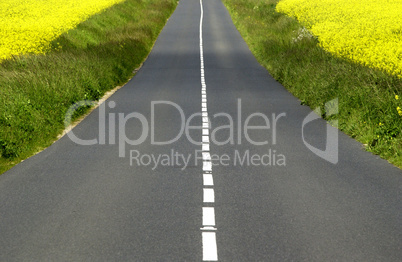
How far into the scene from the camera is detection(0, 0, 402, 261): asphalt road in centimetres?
599

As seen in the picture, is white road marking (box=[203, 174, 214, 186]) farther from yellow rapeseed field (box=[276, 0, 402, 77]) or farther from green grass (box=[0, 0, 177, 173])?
yellow rapeseed field (box=[276, 0, 402, 77])

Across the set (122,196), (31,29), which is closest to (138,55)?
(31,29)

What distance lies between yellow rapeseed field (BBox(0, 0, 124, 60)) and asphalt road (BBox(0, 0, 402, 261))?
32.3ft

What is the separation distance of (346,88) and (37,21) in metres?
24.2

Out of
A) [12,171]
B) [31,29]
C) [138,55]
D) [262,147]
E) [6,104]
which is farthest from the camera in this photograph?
[138,55]

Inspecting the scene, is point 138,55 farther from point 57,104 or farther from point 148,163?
point 148,163

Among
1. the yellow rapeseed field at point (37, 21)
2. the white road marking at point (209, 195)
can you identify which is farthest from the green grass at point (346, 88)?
the yellow rapeseed field at point (37, 21)

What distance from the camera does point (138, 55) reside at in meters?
31.0

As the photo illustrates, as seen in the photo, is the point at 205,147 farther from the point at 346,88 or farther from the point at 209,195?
the point at 346,88

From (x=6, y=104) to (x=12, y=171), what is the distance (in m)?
3.43

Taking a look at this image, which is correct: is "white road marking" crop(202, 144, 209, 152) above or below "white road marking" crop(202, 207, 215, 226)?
below

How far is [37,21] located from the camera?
107 feet

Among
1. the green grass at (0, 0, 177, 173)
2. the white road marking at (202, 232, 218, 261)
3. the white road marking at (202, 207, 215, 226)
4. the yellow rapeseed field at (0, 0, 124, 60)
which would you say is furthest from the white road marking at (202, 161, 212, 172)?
the yellow rapeseed field at (0, 0, 124, 60)

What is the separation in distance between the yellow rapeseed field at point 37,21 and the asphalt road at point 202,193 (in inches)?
387
